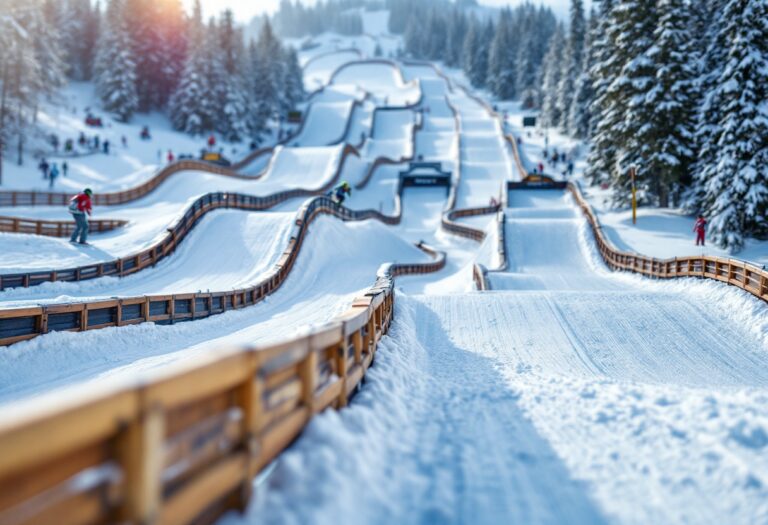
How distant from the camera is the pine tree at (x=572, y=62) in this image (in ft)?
231

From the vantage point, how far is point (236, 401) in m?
3.73

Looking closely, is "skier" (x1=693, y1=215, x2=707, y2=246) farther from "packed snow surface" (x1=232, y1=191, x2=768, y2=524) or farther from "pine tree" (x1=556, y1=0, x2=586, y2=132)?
"pine tree" (x1=556, y1=0, x2=586, y2=132)

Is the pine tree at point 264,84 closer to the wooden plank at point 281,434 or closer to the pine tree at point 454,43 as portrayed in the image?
the wooden plank at point 281,434

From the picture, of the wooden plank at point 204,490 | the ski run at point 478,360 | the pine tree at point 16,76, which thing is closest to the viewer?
the wooden plank at point 204,490

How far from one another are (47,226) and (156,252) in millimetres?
6161

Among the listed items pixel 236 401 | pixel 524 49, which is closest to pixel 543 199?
pixel 236 401

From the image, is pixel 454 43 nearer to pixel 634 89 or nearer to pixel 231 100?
pixel 231 100

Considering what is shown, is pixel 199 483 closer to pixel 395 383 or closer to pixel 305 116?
pixel 395 383

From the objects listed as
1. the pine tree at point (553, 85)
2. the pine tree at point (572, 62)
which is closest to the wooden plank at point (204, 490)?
the pine tree at point (572, 62)

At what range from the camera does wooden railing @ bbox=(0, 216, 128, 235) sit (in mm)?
22953

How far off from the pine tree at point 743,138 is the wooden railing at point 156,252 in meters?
22.8

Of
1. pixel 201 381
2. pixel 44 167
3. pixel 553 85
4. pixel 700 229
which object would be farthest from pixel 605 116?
pixel 553 85

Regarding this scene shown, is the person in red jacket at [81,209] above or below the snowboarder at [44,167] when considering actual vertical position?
below

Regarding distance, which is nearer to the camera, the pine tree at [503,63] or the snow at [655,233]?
the snow at [655,233]
